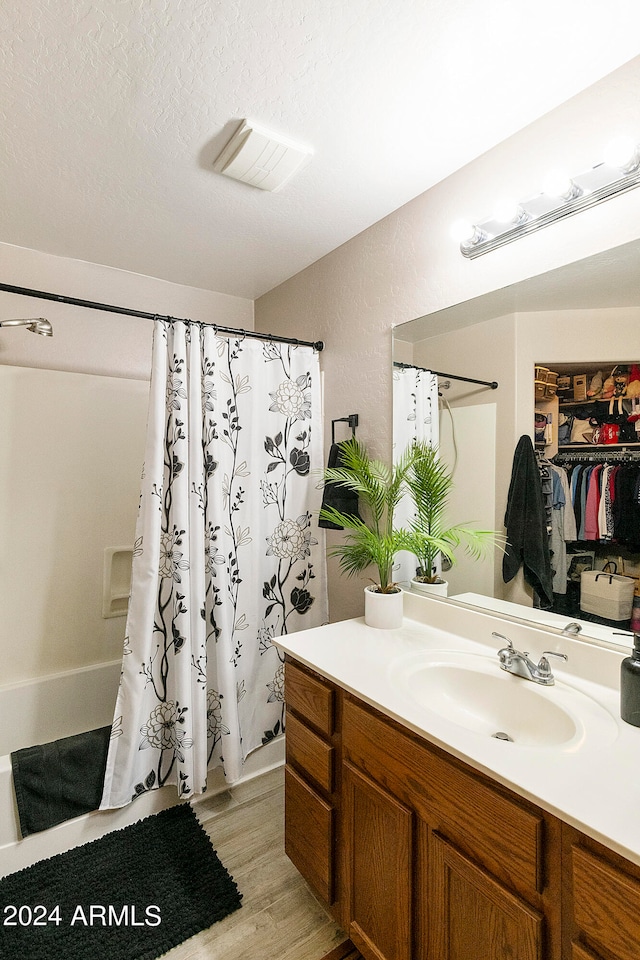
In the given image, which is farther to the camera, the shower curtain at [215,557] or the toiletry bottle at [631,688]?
the shower curtain at [215,557]

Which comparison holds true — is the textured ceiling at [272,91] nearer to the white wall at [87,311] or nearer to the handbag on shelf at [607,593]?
the white wall at [87,311]

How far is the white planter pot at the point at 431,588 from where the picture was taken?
5.67 feet

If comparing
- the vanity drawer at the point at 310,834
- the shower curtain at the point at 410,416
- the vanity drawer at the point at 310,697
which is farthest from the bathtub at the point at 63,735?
the shower curtain at the point at 410,416

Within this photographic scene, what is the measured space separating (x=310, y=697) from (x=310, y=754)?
17cm

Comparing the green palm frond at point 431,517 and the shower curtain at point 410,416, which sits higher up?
the shower curtain at point 410,416

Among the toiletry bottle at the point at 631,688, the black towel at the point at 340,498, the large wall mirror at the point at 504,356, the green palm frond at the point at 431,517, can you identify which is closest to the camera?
the toiletry bottle at the point at 631,688

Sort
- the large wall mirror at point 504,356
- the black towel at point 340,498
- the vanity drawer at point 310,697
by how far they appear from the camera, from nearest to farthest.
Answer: the large wall mirror at point 504,356 < the vanity drawer at point 310,697 < the black towel at point 340,498

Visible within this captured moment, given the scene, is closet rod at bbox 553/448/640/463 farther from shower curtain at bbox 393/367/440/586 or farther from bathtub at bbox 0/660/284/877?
bathtub at bbox 0/660/284/877

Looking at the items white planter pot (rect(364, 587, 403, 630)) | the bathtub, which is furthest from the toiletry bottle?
the bathtub

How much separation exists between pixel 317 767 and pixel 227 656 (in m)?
0.66

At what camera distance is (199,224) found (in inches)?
78.5

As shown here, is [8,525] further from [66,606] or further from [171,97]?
[171,97]

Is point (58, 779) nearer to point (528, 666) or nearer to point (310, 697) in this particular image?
point (310, 697)

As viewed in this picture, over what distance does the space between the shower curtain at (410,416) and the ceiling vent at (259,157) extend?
2.57 feet
